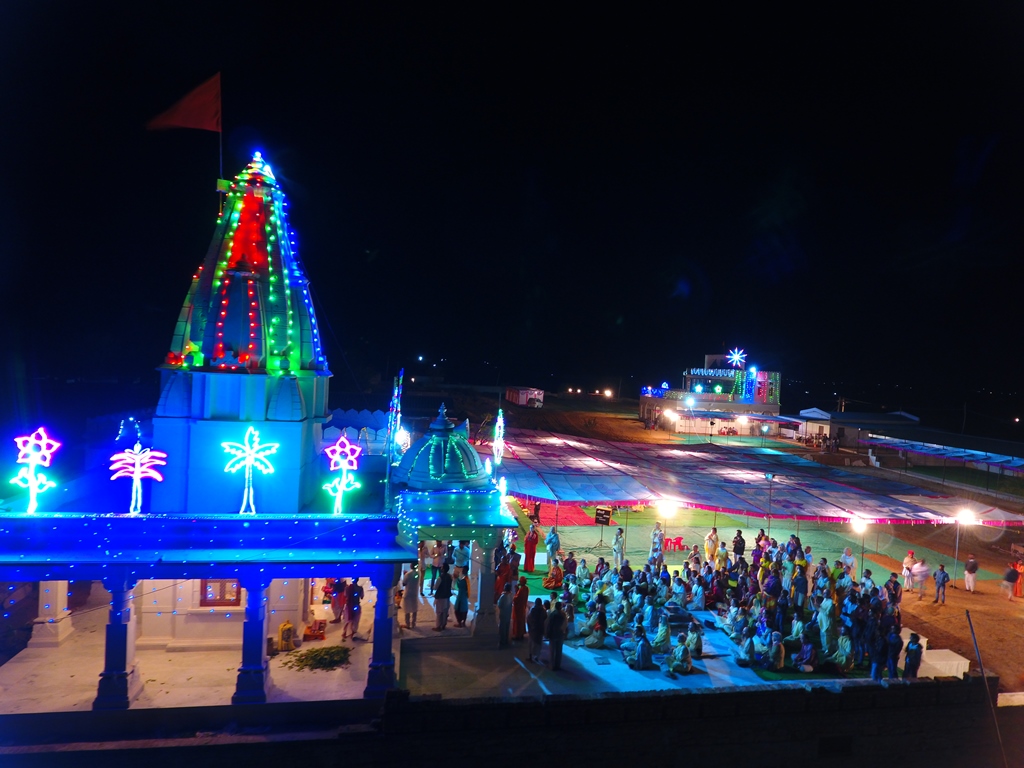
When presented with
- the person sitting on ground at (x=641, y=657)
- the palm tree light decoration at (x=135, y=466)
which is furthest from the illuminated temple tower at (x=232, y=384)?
the person sitting on ground at (x=641, y=657)

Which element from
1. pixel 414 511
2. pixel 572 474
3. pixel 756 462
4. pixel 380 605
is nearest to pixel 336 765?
pixel 380 605

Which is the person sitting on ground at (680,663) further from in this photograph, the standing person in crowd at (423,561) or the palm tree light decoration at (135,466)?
the palm tree light decoration at (135,466)

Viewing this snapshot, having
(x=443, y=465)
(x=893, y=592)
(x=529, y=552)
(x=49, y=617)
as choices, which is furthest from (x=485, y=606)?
(x=893, y=592)

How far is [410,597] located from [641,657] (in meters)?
4.51

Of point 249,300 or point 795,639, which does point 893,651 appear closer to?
point 795,639

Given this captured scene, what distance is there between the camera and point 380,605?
9.73 metres

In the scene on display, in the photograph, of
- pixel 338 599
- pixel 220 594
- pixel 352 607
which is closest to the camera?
pixel 220 594

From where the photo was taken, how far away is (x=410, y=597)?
11.6 m

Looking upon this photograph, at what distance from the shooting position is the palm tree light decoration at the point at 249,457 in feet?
34.3

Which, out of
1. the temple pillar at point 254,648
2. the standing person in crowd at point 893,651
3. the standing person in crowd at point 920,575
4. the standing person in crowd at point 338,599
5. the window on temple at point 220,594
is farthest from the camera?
the standing person in crowd at point 920,575

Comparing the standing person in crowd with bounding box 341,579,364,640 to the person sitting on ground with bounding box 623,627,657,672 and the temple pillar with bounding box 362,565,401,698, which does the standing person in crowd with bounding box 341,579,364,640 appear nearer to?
the temple pillar with bounding box 362,565,401,698

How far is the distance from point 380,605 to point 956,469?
32757mm

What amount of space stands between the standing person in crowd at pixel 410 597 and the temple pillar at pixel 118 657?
4527 millimetres

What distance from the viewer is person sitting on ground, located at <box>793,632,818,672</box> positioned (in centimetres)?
1086
